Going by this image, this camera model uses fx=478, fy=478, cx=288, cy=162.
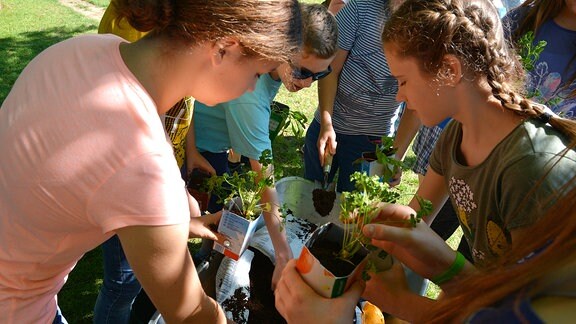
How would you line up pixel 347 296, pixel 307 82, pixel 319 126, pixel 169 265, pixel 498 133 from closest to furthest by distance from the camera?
1. pixel 169 265
2. pixel 347 296
3. pixel 498 133
4. pixel 307 82
5. pixel 319 126

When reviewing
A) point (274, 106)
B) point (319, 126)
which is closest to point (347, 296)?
point (274, 106)

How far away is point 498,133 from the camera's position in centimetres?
160

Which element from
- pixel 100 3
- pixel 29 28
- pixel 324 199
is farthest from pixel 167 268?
pixel 100 3

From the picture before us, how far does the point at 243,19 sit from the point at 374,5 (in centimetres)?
164

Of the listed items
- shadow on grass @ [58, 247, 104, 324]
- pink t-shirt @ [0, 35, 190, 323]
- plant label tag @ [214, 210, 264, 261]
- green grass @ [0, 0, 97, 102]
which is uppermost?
pink t-shirt @ [0, 35, 190, 323]

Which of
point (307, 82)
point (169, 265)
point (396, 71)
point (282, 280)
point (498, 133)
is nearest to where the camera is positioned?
point (169, 265)

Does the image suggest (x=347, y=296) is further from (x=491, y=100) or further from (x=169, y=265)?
(x=491, y=100)

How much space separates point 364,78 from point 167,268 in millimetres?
1982

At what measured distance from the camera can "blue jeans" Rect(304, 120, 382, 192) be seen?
119 inches

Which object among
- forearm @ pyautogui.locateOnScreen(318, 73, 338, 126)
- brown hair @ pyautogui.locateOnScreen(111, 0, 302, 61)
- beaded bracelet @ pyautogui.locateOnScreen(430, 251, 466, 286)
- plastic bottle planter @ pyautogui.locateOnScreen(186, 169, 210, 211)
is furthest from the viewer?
forearm @ pyautogui.locateOnScreen(318, 73, 338, 126)

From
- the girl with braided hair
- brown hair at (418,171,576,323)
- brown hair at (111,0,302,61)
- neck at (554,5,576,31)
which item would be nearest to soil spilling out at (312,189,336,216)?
the girl with braided hair

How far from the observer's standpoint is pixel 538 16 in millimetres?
2416

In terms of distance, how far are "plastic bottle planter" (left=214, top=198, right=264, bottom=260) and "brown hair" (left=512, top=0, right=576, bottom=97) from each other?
1.68 meters

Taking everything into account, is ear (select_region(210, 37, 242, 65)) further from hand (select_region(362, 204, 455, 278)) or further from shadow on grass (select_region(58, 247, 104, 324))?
shadow on grass (select_region(58, 247, 104, 324))
